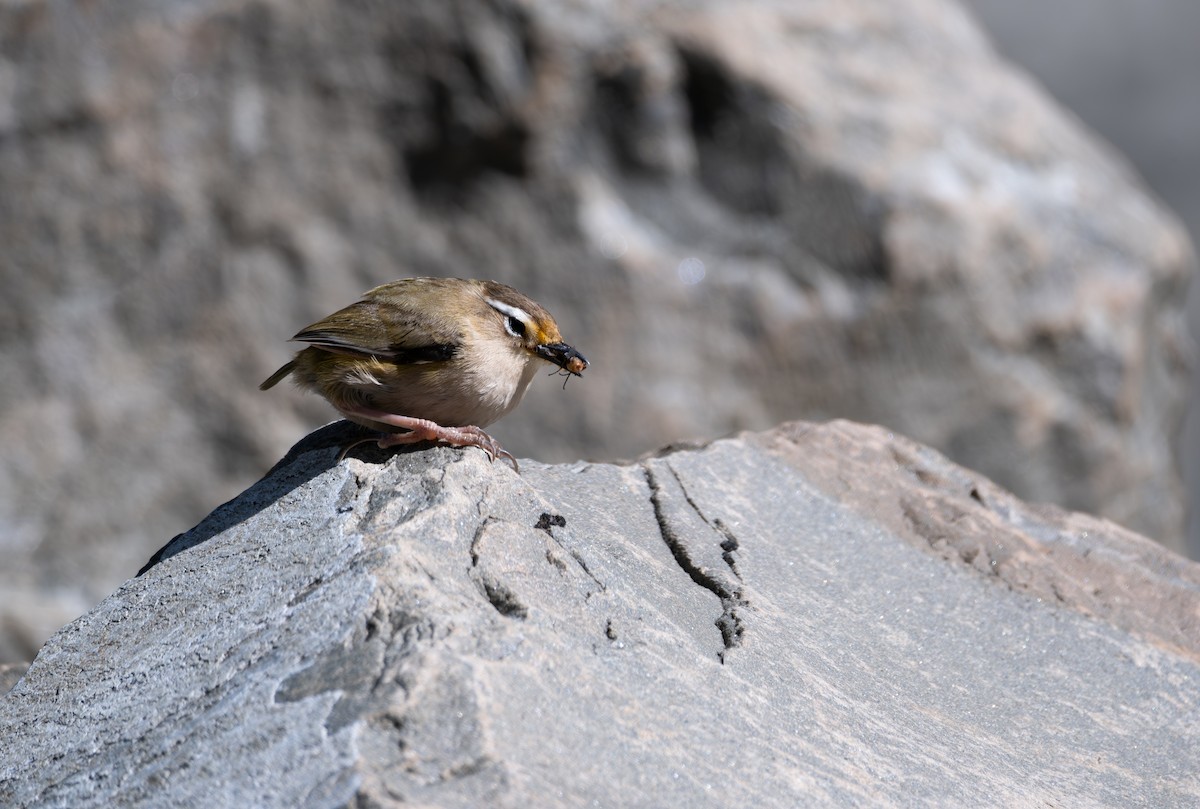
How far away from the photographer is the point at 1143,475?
8727mm

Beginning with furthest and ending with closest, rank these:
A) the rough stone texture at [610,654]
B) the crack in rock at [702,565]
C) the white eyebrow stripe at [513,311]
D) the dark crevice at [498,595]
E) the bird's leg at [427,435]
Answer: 1. the white eyebrow stripe at [513,311]
2. the bird's leg at [427,435]
3. the crack in rock at [702,565]
4. the dark crevice at [498,595]
5. the rough stone texture at [610,654]

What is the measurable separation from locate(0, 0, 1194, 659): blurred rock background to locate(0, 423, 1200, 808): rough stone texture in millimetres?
3742

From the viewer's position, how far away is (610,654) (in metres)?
3.06

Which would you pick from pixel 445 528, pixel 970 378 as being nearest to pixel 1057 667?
pixel 445 528

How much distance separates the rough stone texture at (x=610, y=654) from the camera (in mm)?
2676

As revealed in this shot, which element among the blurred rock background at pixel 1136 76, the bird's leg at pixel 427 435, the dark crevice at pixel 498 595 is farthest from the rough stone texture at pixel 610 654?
the blurred rock background at pixel 1136 76

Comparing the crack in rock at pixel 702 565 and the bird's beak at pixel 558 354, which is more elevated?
A: the bird's beak at pixel 558 354

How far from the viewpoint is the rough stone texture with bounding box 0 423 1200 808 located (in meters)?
2.68

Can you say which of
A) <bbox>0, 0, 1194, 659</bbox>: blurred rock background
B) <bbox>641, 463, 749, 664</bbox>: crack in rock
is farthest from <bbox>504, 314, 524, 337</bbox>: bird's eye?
<bbox>0, 0, 1194, 659</bbox>: blurred rock background

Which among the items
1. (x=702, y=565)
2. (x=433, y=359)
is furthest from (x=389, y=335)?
(x=702, y=565)

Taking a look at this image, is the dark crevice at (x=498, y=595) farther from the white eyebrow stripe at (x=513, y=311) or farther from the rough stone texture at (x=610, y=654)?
the white eyebrow stripe at (x=513, y=311)

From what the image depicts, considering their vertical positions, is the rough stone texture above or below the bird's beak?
below

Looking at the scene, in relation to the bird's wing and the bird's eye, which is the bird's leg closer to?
the bird's wing

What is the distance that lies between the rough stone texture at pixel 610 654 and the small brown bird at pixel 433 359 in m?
0.18
